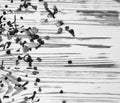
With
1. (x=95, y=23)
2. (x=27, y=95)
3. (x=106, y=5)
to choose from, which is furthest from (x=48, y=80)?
(x=106, y=5)

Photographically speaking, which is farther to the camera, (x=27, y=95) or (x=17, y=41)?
(x=17, y=41)

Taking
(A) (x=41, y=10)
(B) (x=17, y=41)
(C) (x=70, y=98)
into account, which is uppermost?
(A) (x=41, y=10)

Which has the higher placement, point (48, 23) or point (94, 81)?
point (48, 23)

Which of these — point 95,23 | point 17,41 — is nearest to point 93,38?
point 95,23

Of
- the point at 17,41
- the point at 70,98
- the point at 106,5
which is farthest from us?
the point at 106,5

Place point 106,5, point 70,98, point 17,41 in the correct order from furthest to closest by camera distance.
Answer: point 106,5 → point 17,41 → point 70,98

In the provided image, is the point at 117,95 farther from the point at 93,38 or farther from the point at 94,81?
the point at 93,38
